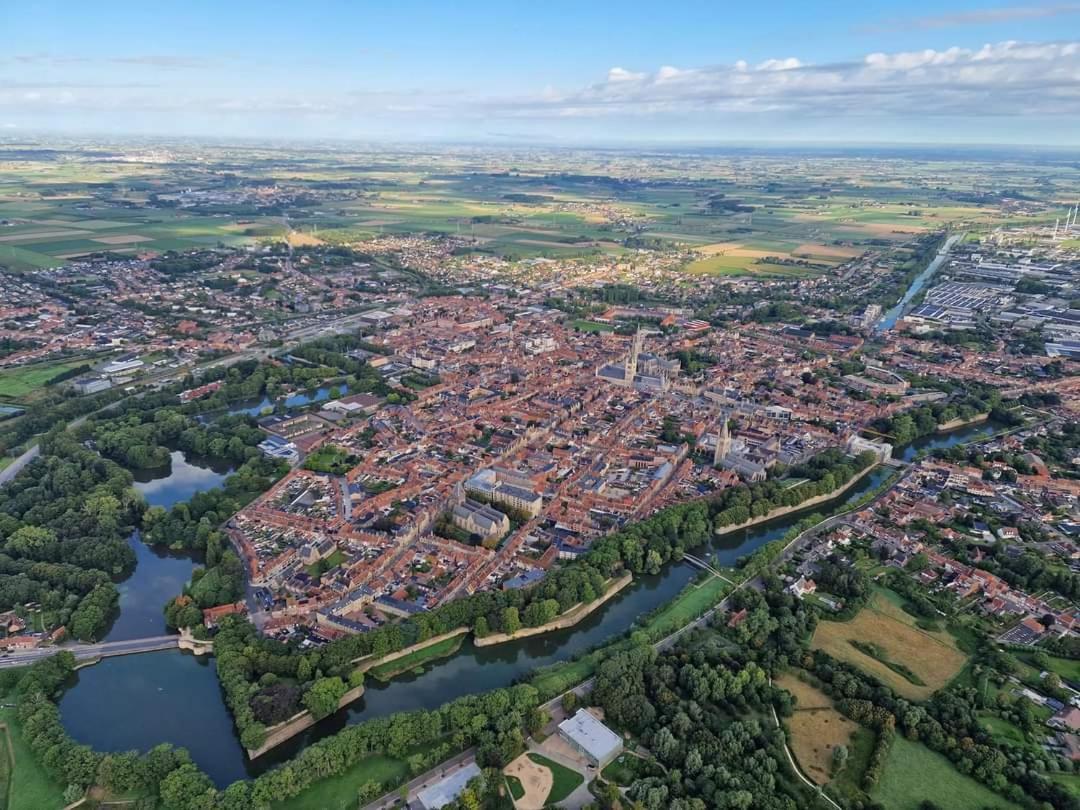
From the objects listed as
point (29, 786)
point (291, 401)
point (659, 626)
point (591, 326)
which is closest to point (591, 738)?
point (659, 626)

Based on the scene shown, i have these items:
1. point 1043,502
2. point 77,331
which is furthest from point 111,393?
point 1043,502

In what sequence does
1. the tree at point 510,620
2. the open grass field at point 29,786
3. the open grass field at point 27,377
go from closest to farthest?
the open grass field at point 29,786 → the tree at point 510,620 → the open grass field at point 27,377

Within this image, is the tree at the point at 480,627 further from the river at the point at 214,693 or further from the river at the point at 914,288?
the river at the point at 914,288

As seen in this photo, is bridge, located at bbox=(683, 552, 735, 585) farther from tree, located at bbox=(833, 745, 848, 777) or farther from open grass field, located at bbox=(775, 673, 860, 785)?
tree, located at bbox=(833, 745, 848, 777)

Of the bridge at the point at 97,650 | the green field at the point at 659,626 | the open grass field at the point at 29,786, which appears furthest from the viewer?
the bridge at the point at 97,650

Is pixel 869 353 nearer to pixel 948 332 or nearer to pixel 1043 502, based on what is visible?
pixel 948 332

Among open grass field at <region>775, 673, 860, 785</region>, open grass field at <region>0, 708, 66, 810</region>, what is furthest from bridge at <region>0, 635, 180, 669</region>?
open grass field at <region>775, 673, 860, 785</region>

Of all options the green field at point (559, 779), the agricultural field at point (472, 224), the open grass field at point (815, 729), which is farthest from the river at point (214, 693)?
the agricultural field at point (472, 224)
